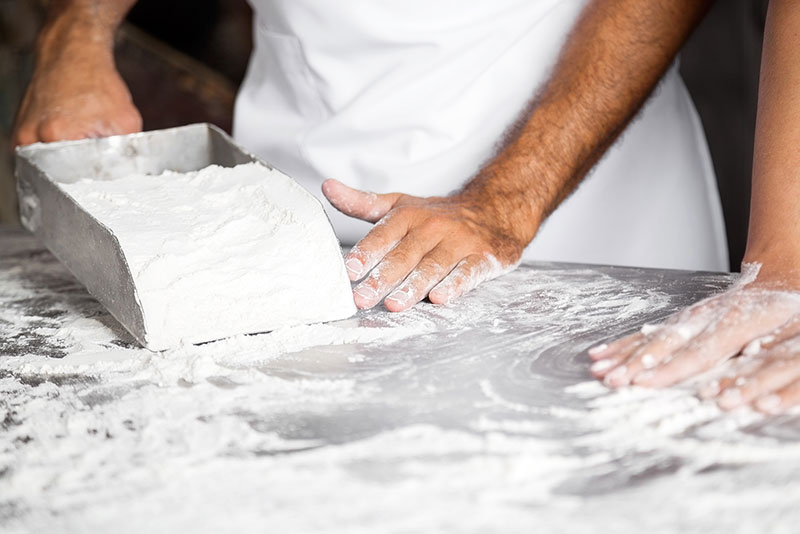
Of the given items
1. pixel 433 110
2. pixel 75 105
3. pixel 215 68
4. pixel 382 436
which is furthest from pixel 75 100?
pixel 215 68

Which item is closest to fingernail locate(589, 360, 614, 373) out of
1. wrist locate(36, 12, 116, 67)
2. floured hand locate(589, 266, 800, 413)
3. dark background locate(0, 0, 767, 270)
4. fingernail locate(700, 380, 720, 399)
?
floured hand locate(589, 266, 800, 413)

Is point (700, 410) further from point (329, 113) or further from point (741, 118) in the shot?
point (741, 118)

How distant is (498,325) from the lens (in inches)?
46.1

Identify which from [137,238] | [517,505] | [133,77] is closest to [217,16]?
[133,77]

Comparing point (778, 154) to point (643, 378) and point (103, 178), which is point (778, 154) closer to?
point (643, 378)

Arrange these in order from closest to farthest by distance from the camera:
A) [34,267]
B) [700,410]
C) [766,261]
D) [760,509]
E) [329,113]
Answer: [760,509] → [700,410] → [766,261] → [34,267] → [329,113]

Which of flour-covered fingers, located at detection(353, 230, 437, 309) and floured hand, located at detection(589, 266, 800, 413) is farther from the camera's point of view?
flour-covered fingers, located at detection(353, 230, 437, 309)

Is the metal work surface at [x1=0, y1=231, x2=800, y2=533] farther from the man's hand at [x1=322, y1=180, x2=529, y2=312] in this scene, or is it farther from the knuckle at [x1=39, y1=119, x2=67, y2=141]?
the knuckle at [x1=39, y1=119, x2=67, y2=141]

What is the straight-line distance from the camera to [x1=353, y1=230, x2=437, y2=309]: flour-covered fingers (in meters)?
1.25

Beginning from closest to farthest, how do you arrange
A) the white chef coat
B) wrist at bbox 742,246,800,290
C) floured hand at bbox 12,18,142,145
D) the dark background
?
wrist at bbox 742,246,800,290 < the white chef coat < floured hand at bbox 12,18,142,145 < the dark background

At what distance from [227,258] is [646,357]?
543mm

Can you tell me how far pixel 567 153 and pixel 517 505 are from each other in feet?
3.38

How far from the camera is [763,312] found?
3.33ft

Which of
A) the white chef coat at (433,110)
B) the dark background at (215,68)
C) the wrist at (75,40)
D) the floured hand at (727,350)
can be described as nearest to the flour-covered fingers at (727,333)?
the floured hand at (727,350)
